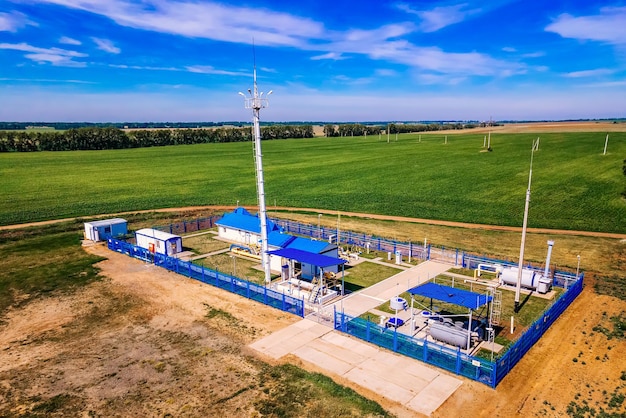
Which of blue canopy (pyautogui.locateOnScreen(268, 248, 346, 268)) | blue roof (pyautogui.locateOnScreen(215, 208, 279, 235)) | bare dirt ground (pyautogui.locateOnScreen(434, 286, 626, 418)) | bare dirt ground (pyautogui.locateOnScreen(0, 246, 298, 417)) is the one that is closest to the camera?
bare dirt ground (pyautogui.locateOnScreen(434, 286, 626, 418))

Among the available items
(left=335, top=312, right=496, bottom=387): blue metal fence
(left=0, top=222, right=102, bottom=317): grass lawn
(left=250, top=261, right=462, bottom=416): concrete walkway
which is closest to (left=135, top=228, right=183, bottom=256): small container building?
(left=0, top=222, right=102, bottom=317): grass lawn

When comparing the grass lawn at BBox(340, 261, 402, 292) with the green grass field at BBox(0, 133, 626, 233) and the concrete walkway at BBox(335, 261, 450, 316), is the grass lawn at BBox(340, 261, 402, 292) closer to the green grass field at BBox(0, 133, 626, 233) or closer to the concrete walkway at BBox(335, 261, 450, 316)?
the concrete walkway at BBox(335, 261, 450, 316)

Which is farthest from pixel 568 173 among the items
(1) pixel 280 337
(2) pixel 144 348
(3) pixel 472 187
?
(2) pixel 144 348

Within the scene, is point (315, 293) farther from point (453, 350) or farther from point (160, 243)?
point (160, 243)

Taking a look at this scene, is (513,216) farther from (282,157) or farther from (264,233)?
(282,157)

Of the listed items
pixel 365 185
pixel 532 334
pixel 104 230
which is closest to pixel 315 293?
pixel 532 334

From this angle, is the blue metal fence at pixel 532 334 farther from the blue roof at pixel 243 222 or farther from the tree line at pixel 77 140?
the tree line at pixel 77 140
